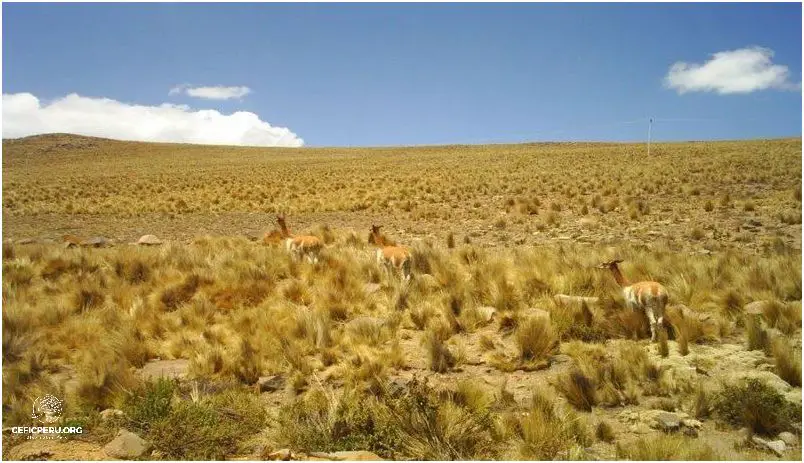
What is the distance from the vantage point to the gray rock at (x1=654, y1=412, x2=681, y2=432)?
15.1ft

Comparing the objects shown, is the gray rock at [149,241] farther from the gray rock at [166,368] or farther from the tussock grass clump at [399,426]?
the tussock grass clump at [399,426]

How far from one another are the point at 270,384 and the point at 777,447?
16.6ft

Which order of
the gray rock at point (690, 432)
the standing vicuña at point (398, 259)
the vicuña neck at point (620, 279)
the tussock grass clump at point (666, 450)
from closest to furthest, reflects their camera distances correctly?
the tussock grass clump at point (666, 450) < the gray rock at point (690, 432) < the vicuña neck at point (620, 279) < the standing vicuña at point (398, 259)

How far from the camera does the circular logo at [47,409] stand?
5.11 metres

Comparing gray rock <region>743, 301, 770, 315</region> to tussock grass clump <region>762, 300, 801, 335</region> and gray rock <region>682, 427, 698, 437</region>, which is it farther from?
gray rock <region>682, 427, 698, 437</region>

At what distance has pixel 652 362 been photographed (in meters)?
5.83

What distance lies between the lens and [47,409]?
17.2 ft

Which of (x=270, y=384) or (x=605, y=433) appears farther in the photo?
(x=270, y=384)

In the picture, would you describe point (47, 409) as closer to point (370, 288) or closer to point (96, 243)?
point (370, 288)

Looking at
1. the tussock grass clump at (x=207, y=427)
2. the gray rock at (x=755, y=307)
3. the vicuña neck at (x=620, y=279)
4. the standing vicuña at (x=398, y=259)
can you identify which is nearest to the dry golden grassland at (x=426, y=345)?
the tussock grass clump at (x=207, y=427)

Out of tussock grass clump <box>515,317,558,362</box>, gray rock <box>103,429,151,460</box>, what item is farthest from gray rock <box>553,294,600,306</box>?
gray rock <box>103,429,151,460</box>

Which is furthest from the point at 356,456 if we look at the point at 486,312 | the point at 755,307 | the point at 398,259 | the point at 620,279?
the point at 755,307

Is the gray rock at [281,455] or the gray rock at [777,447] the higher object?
the gray rock at [777,447]

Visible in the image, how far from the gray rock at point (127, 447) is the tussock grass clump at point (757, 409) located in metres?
5.40
